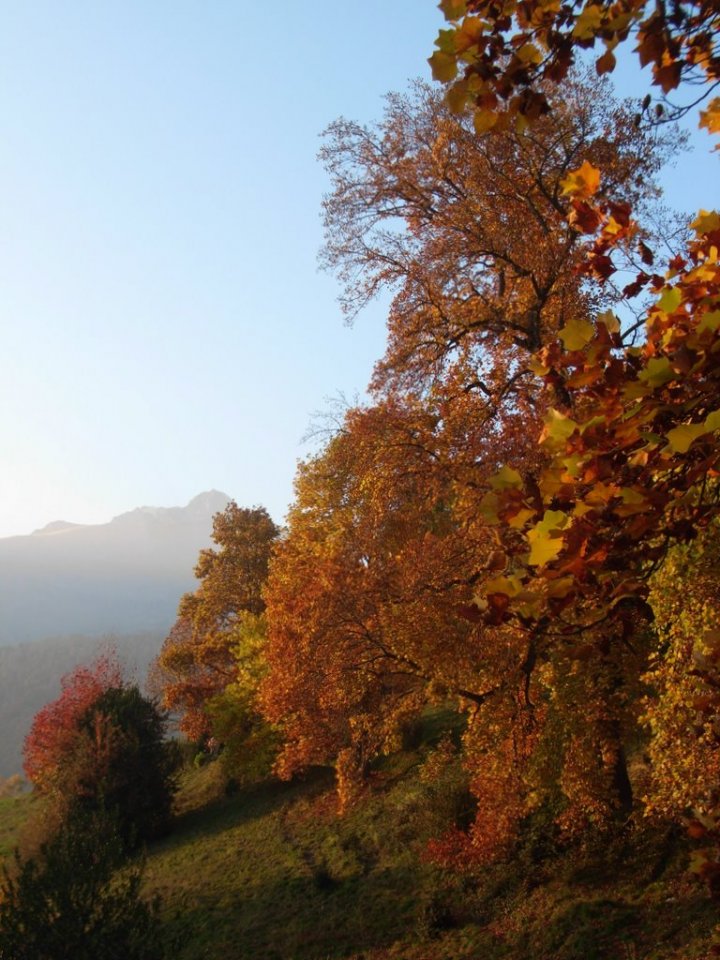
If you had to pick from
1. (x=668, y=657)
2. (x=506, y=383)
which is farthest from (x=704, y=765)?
(x=506, y=383)

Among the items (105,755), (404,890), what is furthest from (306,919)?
(105,755)

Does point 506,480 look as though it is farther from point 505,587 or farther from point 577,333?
point 577,333

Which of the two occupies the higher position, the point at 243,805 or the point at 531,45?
the point at 531,45

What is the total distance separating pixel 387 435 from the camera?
1280 cm

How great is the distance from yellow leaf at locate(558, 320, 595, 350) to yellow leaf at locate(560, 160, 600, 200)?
605 mm

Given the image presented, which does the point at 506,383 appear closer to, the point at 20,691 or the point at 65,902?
the point at 65,902

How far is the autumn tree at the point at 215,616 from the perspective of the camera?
115 feet

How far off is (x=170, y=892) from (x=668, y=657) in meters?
18.6

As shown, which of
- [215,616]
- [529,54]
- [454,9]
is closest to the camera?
[454,9]

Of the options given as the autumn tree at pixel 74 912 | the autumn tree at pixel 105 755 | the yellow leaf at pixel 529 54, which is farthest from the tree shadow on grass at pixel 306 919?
the yellow leaf at pixel 529 54

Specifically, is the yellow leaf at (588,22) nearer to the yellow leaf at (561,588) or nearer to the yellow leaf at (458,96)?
the yellow leaf at (458,96)

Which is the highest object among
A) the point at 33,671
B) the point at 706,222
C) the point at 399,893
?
the point at 706,222

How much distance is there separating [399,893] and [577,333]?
17947 mm

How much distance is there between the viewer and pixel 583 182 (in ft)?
8.21
